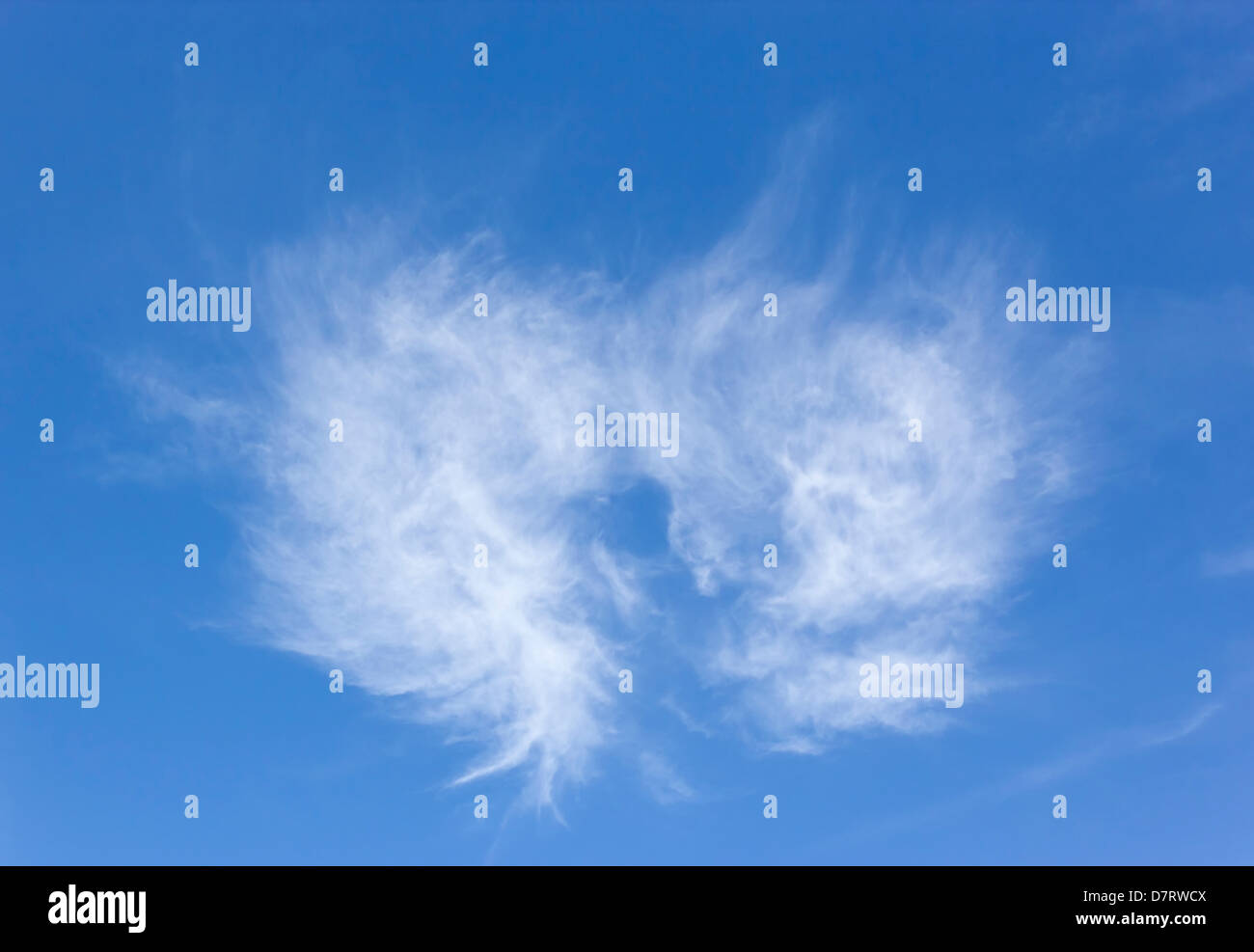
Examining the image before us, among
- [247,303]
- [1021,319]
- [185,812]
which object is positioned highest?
[247,303]
